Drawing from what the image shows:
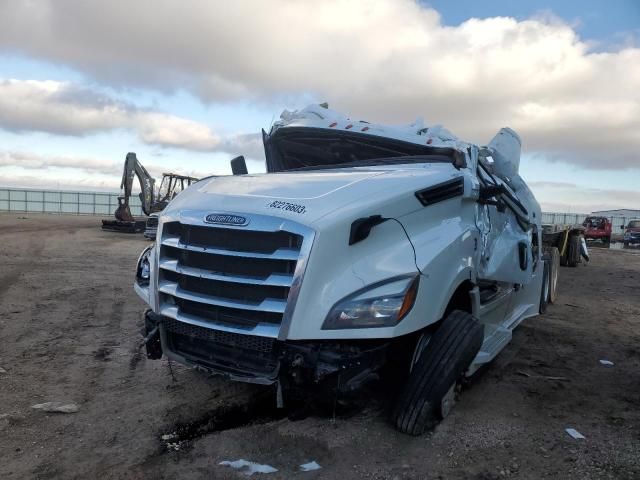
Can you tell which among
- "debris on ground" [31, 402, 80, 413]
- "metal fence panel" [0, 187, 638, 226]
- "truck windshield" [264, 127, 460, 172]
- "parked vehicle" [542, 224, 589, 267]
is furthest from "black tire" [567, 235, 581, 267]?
"metal fence panel" [0, 187, 638, 226]

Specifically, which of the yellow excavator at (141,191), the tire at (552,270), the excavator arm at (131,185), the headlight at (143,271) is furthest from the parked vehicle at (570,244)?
the excavator arm at (131,185)

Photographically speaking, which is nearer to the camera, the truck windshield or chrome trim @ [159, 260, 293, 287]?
chrome trim @ [159, 260, 293, 287]

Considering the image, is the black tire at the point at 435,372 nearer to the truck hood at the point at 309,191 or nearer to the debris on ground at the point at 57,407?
the truck hood at the point at 309,191

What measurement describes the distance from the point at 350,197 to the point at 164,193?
24.3 m

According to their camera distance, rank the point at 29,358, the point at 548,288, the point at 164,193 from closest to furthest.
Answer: the point at 29,358 → the point at 548,288 → the point at 164,193

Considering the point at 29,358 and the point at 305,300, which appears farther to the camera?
the point at 29,358

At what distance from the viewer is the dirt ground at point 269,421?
3.37m

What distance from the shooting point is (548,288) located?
9.35m

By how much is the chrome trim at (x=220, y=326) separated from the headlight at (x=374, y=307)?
351 millimetres

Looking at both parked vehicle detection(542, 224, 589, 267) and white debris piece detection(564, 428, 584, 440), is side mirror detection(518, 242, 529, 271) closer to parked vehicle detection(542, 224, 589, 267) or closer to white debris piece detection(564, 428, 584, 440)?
white debris piece detection(564, 428, 584, 440)

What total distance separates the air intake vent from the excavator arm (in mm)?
23592

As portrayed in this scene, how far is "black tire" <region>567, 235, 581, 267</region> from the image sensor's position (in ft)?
51.9

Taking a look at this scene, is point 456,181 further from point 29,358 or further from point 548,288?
point 548,288

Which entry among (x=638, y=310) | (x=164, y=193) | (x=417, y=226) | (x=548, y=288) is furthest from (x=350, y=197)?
(x=164, y=193)
